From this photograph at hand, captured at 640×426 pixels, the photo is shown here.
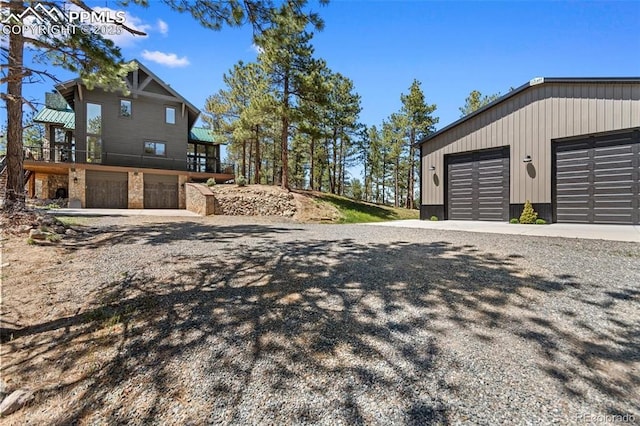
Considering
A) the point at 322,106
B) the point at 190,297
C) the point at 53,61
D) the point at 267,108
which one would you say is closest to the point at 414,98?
the point at 322,106

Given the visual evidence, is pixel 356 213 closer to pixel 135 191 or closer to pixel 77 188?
pixel 135 191

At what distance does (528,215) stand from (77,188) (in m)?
21.1

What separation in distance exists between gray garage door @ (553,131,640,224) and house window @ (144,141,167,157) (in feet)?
65.5

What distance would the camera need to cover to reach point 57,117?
58.4 feet

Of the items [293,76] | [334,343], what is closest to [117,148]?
[293,76]

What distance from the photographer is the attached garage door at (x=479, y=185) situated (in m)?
10.5

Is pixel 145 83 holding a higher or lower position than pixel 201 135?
higher

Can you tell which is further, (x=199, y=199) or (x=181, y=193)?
(x=181, y=193)

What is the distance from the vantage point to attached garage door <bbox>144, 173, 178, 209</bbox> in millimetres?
17625

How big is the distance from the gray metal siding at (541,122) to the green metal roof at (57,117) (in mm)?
21509

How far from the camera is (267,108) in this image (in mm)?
14086

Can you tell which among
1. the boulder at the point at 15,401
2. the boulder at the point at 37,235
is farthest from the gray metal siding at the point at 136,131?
the boulder at the point at 15,401

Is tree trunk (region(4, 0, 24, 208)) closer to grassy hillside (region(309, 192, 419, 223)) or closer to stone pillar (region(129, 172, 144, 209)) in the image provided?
grassy hillside (region(309, 192, 419, 223))

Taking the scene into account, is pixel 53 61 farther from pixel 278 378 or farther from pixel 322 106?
pixel 322 106
